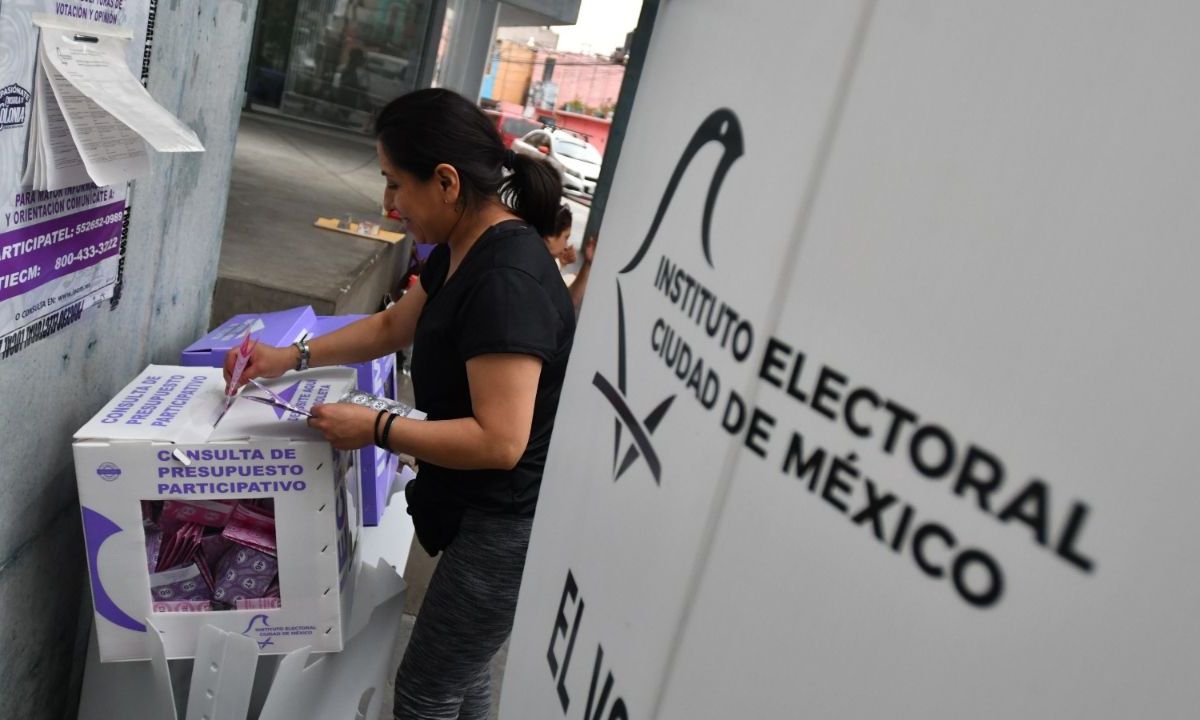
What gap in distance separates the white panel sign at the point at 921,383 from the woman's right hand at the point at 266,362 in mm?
1500

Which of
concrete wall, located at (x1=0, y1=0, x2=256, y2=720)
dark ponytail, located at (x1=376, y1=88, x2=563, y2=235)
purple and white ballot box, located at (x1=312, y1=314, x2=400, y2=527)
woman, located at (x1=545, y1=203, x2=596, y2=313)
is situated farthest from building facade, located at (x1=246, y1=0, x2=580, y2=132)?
dark ponytail, located at (x1=376, y1=88, x2=563, y2=235)

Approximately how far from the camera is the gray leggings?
1.98 metres

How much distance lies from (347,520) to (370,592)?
185 mm

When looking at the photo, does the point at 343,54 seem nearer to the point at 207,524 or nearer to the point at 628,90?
the point at 628,90

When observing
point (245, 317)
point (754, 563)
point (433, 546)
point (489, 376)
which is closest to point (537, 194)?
point (489, 376)

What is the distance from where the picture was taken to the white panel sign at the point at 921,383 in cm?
45

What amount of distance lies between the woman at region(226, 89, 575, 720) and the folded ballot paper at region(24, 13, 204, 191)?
0.45 metres

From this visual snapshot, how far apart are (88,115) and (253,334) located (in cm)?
95

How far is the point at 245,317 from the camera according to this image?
2904mm

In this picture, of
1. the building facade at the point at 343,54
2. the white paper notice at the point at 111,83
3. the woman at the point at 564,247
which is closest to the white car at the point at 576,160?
the building facade at the point at 343,54

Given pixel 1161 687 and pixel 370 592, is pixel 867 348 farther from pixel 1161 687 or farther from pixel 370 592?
pixel 370 592

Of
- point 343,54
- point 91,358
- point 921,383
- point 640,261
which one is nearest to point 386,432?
point 91,358

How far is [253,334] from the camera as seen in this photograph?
8.50 feet

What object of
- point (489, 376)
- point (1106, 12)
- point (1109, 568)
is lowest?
point (489, 376)
